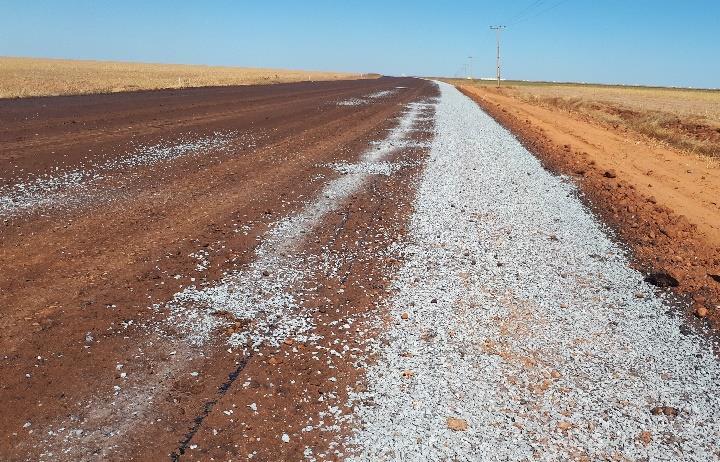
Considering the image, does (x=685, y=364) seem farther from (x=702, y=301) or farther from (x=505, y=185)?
(x=505, y=185)

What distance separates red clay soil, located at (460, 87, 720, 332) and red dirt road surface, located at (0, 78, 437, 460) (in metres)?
2.79

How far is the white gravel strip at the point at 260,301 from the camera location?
13.1 feet

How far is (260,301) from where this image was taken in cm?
450

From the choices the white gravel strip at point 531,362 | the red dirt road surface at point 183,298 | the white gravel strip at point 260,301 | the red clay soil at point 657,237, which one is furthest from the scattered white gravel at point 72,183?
the red clay soil at point 657,237

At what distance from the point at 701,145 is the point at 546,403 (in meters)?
16.7

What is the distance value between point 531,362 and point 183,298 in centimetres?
291

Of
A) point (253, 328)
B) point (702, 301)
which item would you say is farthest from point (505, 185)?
point (253, 328)

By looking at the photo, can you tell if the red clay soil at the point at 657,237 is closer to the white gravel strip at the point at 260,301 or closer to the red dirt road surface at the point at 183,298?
the red dirt road surface at the point at 183,298

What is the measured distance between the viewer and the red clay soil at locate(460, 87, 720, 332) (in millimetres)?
4938

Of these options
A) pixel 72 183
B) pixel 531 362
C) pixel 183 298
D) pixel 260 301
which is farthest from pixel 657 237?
pixel 72 183

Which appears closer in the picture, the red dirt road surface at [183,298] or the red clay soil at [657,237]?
the red dirt road surface at [183,298]

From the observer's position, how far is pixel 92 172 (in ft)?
Result: 30.3

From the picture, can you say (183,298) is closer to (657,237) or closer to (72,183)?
(72,183)

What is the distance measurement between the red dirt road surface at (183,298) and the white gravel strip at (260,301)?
18mm
